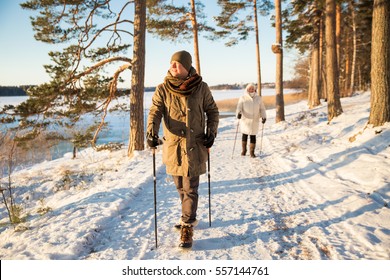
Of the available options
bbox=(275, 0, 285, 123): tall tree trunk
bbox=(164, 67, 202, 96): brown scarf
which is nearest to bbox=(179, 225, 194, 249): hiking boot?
bbox=(164, 67, 202, 96): brown scarf

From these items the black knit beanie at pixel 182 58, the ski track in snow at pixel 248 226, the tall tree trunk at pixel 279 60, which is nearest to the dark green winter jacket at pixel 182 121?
the black knit beanie at pixel 182 58

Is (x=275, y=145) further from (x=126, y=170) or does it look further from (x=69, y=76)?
(x=69, y=76)

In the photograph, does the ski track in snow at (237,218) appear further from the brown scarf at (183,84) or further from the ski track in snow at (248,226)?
the brown scarf at (183,84)

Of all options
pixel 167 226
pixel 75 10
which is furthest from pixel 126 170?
pixel 75 10

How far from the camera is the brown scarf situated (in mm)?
2735

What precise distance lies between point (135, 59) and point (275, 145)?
5.29 metres

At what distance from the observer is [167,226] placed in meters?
3.36

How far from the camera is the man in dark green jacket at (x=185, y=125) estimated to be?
2803 mm

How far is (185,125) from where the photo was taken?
9.44 ft

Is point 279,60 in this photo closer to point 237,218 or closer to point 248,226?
point 237,218

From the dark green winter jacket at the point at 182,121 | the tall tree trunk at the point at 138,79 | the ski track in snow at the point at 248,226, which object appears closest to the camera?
the ski track in snow at the point at 248,226

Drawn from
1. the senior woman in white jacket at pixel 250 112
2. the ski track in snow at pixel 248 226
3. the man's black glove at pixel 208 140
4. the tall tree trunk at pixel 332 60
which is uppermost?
the tall tree trunk at pixel 332 60

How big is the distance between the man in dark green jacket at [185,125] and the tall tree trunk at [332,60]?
8.25 metres

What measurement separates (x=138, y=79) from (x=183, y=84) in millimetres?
5200
